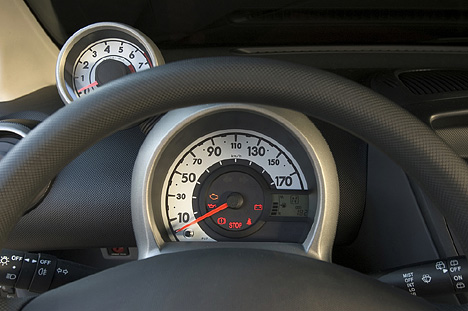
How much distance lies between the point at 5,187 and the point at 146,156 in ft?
Answer: 1.36

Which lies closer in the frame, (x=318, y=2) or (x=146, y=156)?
(x=146, y=156)

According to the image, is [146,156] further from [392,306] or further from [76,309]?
[392,306]

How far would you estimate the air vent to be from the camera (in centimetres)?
141

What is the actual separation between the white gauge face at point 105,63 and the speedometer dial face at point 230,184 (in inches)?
11.1

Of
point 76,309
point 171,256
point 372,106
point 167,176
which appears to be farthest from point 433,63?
point 76,309

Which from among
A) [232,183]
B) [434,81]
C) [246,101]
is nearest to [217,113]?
[232,183]

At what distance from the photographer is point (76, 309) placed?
82 centimetres

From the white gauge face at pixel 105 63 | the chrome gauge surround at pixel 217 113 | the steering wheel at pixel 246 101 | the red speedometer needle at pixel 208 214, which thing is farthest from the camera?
the white gauge face at pixel 105 63

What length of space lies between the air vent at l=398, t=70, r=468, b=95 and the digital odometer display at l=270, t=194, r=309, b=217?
41 cm

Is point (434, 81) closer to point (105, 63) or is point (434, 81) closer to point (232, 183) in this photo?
point (232, 183)

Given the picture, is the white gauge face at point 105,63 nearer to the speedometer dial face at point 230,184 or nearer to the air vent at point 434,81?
the speedometer dial face at point 230,184

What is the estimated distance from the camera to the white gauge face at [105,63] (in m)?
1.40

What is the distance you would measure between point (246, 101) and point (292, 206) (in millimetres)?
544

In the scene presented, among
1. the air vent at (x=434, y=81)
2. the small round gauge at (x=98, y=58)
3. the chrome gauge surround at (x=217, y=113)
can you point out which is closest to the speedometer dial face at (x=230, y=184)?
the chrome gauge surround at (x=217, y=113)
